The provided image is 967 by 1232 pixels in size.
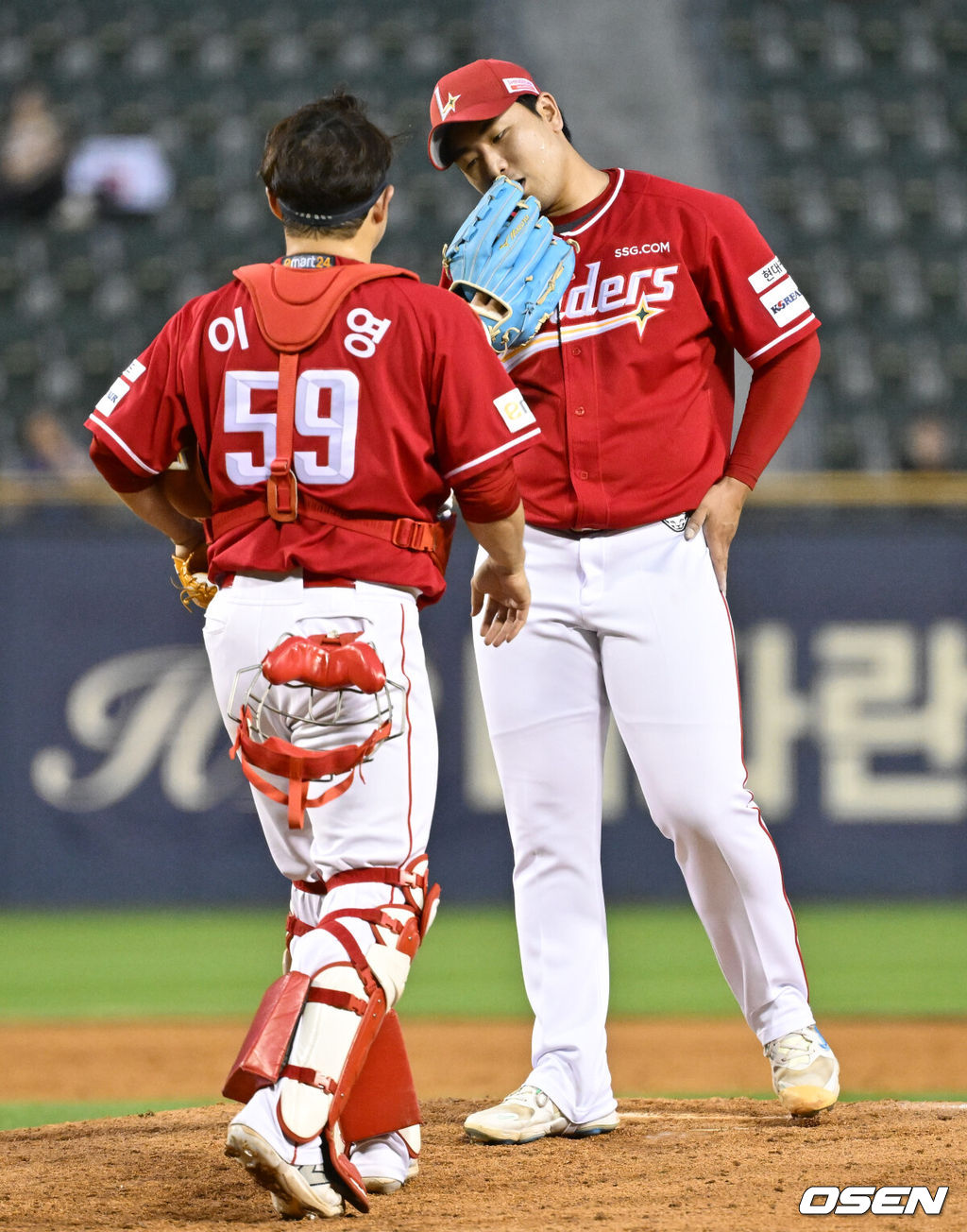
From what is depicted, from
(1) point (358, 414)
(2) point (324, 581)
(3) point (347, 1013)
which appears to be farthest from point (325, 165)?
(3) point (347, 1013)

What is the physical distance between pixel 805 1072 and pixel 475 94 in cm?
204

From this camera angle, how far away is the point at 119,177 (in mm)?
10828

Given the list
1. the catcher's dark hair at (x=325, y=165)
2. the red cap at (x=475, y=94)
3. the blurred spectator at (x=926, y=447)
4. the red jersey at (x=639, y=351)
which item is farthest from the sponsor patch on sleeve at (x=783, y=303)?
the blurred spectator at (x=926, y=447)

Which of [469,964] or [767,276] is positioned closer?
[767,276]

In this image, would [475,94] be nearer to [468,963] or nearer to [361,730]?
[361,730]

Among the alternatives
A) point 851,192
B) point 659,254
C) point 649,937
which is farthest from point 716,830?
→ point 851,192

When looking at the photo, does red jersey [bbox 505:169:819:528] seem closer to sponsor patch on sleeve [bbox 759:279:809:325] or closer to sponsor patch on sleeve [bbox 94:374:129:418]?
sponsor patch on sleeve [bbox 759:279:809:325]

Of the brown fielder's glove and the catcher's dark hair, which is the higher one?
the catcher's dark hair

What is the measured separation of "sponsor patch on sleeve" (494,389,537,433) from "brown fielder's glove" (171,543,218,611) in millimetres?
673

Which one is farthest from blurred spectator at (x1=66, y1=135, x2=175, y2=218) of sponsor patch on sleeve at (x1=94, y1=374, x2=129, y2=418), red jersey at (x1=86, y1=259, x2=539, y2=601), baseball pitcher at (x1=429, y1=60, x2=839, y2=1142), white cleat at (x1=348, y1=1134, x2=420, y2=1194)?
white cleat at (x1=348, y1=1134, x2=420, y2=1194)

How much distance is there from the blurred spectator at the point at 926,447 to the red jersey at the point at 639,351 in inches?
232

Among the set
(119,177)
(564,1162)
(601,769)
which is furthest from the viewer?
(119,177)

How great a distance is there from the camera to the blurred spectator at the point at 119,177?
10820 mm

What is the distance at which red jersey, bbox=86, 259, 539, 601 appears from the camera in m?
2.61
